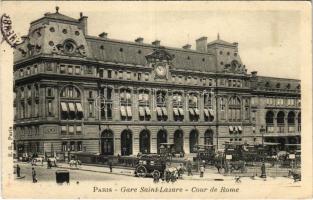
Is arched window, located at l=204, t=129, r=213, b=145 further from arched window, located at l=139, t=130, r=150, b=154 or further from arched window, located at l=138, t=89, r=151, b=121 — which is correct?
arched window, located at l=138, t=89, r=151, b=121

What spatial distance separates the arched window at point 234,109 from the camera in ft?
128

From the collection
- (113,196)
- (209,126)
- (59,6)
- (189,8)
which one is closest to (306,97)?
(189,8)

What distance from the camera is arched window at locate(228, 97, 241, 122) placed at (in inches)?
1535

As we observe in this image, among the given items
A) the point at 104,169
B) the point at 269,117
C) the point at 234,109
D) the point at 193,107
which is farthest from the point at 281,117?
the point at 104,169

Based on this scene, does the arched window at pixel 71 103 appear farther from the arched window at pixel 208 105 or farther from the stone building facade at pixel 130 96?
the arched window at pixel 208 105

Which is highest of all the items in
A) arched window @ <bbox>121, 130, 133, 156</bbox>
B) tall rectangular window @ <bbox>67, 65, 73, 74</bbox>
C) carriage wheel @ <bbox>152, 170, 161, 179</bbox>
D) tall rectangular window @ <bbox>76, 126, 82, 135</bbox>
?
tall rectangular window @ <bbox>67, 65, 73, 74</bbox>

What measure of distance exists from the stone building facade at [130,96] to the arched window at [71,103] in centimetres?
6

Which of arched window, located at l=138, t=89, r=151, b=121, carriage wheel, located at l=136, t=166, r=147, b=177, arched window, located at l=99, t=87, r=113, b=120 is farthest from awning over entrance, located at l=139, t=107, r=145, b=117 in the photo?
carriage wheel, located at l=136, t=166, r=147, b=177

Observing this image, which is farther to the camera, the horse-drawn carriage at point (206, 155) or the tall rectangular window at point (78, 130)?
the tall rectangular window at point (78, 130)

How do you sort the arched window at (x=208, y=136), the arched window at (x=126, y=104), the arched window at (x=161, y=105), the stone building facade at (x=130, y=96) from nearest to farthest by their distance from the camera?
1. the stone building facade at (x=130, y=96)
2. the arched window at (x=126, y=104)
3. the arched window at (x=161, y=105)
4. the arched window at (x=208, y=136)

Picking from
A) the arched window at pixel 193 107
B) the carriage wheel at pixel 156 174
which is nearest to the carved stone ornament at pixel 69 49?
the arched window at pixel 193 107

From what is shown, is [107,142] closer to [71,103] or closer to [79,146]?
[79,146]

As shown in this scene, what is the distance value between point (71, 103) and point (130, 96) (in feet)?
15.3

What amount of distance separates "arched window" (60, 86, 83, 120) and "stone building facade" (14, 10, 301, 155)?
0.20 ft
